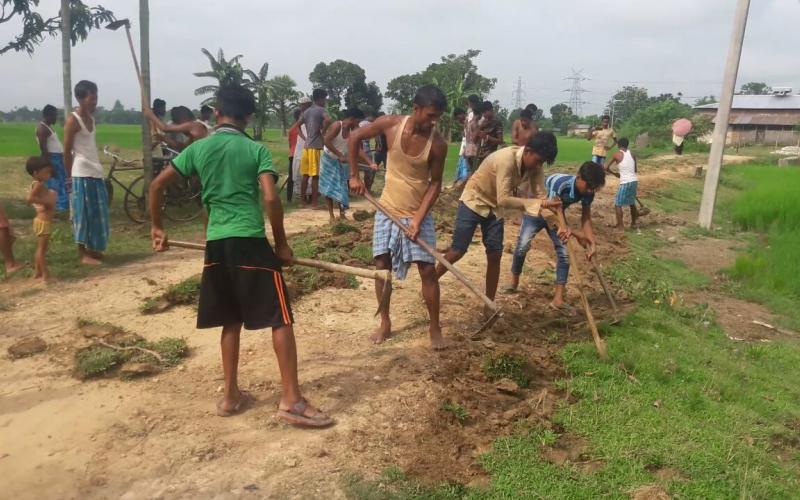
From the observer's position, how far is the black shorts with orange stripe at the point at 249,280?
284 cm

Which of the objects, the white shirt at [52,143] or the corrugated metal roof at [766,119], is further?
the corrugated metal roof at [766,119]

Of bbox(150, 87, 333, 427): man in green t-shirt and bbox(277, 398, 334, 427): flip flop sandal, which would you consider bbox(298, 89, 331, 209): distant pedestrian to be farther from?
bbox(277, 398, 334, 427): flip flop sandal

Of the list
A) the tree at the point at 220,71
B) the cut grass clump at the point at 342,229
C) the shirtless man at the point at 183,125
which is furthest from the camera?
the tree at the point at 220,71

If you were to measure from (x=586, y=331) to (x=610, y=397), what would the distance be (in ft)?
3.39

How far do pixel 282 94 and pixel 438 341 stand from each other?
30.9 metres

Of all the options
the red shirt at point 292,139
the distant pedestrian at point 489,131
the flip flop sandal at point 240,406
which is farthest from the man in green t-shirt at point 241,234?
the distant pedestrian at point 489,131

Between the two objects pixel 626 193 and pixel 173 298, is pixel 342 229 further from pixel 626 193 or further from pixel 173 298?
pixel 626 193

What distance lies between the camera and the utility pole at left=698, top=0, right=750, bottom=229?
9.07 m

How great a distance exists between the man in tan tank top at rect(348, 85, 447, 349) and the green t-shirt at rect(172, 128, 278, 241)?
1125mm

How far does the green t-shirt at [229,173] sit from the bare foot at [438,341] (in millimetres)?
1535

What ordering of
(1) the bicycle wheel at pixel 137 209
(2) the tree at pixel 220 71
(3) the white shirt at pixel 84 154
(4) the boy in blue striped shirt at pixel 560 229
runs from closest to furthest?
(4) the boy in blue striped shirt at pixel 560 229
(3) the white shirt at pixel 84 154
(1) the bicycle wheel at pixel 137 209
(2) the tree at pixel 220 71

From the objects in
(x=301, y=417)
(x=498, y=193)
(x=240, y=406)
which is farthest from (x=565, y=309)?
(x=240, y=406)

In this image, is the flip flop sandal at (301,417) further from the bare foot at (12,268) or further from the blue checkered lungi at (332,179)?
the blue checkered lungi at (332,179)

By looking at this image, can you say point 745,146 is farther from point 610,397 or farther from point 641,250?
point 610,397
